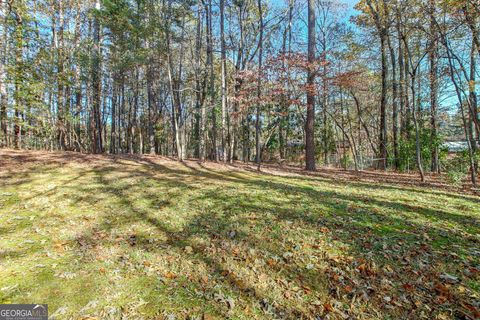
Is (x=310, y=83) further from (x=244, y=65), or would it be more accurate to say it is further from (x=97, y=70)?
(x=97, y=70)

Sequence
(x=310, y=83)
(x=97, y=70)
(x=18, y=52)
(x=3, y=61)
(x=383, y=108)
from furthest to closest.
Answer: (x=383, y=108) → (x=97, y=70) → (x=310, y=83) → (x=18, y=52) → (x=3, y=61)

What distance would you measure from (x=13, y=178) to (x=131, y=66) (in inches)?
358

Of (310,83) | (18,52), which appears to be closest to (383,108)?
(310,83)

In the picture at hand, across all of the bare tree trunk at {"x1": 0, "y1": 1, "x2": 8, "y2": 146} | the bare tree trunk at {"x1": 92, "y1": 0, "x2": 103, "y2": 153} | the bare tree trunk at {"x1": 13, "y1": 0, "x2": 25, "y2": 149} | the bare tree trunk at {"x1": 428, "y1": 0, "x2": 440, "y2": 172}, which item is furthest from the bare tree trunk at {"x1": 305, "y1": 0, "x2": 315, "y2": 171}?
the bare tree trunk at {"x1": 0, "y1": 1, "x2": 8, "y2": 146}

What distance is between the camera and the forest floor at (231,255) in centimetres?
207

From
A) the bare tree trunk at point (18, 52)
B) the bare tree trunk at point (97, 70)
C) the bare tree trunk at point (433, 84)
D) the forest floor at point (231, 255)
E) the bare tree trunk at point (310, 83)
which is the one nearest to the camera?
the forest floor at point (231, 255)

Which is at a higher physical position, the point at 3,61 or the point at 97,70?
the point at 97,70

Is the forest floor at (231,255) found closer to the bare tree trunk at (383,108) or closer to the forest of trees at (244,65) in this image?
the forest of trees at (244,65)

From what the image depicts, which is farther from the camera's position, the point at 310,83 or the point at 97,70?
the point at 97,70

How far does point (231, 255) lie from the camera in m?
2.82

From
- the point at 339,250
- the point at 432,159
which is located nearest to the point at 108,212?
the point at 339,250

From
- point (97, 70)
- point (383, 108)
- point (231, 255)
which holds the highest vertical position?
point (97, 70)

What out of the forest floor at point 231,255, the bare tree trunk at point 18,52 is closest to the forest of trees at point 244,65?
the bare tree trunk at point 18,52

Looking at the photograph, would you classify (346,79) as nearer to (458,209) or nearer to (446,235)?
(458,209)
